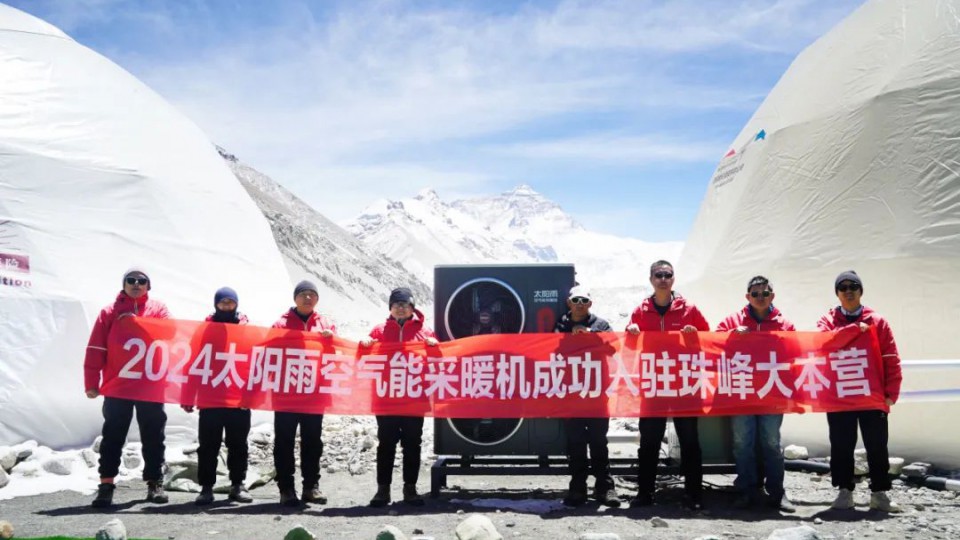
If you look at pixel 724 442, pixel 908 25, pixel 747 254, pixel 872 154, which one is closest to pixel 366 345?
pixel 724 442

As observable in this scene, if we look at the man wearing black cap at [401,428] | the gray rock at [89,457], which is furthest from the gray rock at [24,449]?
the man wearing black cap at [401,428]

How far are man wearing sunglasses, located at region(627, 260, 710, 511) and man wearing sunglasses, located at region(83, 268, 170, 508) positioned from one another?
370 centimetres

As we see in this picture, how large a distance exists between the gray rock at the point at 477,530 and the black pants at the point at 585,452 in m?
1.15

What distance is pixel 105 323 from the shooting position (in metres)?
5.97

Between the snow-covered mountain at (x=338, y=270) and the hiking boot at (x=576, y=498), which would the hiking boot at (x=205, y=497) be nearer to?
the hiking boot at (x=576, y=498)

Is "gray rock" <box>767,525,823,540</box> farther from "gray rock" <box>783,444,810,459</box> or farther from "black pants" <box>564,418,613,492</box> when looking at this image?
"gray rock" <box>783,444,810,459</box>

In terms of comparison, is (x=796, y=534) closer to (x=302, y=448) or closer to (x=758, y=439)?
(x=758, y=439)

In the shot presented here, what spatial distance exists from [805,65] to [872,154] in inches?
102

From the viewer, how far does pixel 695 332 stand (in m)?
5.86

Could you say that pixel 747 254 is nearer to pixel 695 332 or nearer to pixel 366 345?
pixel 695 332

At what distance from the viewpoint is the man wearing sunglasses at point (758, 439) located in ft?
17.9

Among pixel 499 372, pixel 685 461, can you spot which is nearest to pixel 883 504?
pixel 685 461

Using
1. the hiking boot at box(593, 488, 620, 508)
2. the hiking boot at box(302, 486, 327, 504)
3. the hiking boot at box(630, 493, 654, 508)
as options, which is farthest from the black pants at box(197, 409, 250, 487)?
the hiking boot at box(630, 493, 654, 508)

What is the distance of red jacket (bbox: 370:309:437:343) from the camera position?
6082 millimetres
